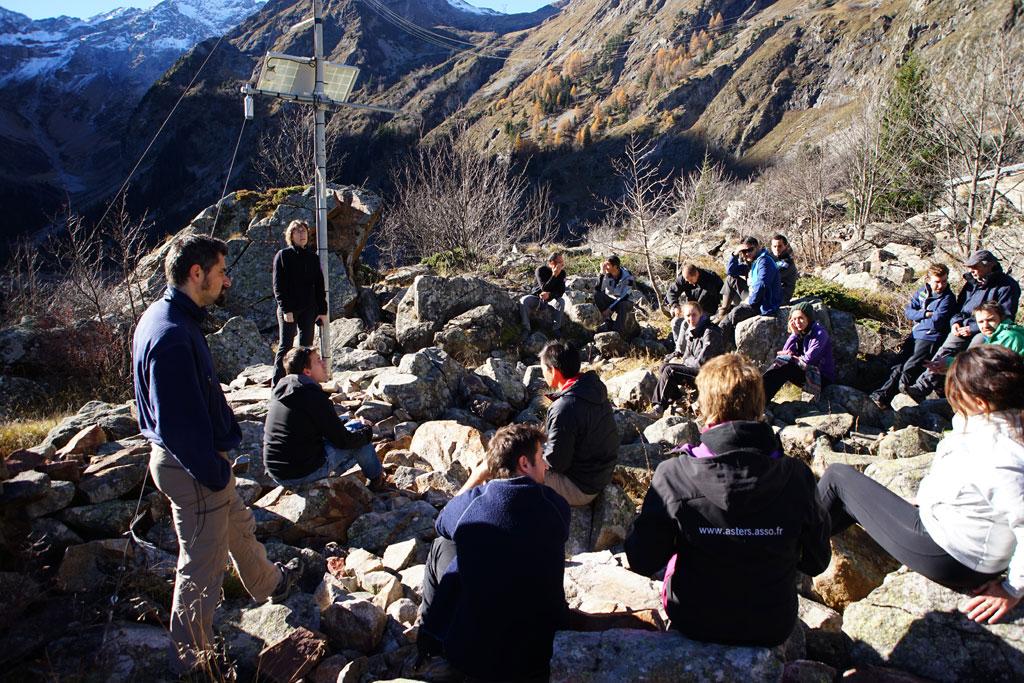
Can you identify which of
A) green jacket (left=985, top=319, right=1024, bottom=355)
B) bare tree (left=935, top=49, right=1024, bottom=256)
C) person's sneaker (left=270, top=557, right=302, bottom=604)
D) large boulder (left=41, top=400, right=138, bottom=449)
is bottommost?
large boulder (left=41, top=400, right=138, bottom=449)

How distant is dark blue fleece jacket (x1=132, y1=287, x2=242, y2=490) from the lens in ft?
8.45

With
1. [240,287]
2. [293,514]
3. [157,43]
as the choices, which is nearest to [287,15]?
[157,43]

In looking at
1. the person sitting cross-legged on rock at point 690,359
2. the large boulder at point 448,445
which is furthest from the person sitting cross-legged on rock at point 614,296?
the large boulder at point 448,445

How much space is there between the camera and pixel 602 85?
298 feet

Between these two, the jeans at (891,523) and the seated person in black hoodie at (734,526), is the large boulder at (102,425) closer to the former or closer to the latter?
the seated person in black hoodie at (734,526)

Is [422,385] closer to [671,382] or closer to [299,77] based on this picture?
[671,382]

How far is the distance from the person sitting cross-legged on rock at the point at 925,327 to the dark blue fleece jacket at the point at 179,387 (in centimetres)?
749

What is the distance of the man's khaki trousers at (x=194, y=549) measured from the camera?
8.95ft

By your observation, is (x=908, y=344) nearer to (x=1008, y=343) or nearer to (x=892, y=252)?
(x=1008, y=343)

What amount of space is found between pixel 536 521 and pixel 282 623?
5.49 ft

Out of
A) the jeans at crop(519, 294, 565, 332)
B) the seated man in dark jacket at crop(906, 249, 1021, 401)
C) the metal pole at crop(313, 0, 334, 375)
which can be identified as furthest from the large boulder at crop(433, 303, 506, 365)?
the seated man in dark jacket at crop(906, 249, 1021, 401)

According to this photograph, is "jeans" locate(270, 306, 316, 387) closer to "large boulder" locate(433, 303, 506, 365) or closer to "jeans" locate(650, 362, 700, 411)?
"large boulder" locate(433, 303, 506, 365)

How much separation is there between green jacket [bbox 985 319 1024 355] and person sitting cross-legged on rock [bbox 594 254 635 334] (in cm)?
487

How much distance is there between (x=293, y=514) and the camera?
4.17m
